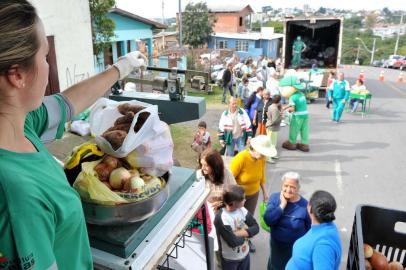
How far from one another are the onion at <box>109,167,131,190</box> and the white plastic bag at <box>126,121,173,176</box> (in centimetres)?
9

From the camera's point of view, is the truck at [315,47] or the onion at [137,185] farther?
the truck at [315,47]

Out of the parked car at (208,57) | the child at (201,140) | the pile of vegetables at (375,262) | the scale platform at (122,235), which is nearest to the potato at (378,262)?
the pile of vegetables at (375,262)

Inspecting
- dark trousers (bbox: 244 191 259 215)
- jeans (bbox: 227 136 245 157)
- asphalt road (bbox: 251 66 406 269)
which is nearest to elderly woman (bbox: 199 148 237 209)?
dark trousers (bbox: 244 191 259 215)

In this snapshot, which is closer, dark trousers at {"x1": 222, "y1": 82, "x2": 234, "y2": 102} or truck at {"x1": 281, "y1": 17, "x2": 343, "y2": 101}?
dark trousers at {"x1": 222, "y1": 82, "x2": 234, "y2": 102}

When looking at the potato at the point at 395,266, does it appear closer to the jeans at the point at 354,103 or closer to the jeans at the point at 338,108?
the jeans at the point at 338,108

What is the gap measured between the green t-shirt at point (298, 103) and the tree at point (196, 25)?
90.9 feet

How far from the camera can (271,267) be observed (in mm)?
3742

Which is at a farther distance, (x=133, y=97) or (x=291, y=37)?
(x=291, y=37)

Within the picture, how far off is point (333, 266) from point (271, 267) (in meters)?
1.20

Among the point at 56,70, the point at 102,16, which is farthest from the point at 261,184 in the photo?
the point at 102,16

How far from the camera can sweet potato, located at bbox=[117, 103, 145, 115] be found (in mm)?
1529

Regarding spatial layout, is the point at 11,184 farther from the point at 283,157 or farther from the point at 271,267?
the point at 283,157

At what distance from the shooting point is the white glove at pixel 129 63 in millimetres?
1847

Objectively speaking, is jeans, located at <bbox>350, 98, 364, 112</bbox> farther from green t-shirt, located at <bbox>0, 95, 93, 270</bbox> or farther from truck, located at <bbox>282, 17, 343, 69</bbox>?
green t-shirt, located at <bbox>0, 95, 93, 270</bbox>
